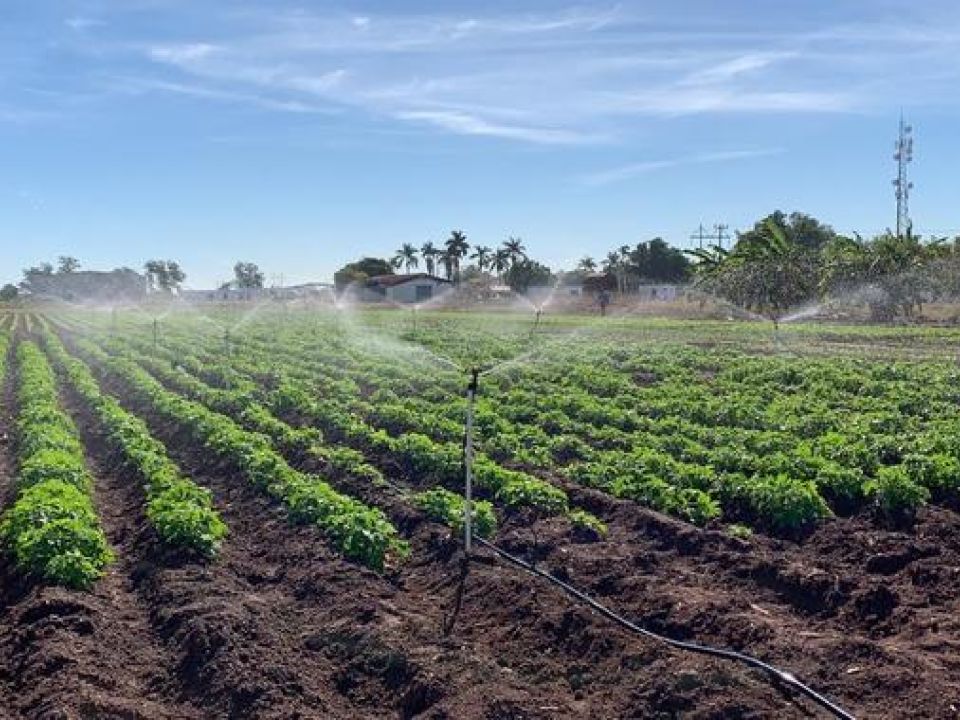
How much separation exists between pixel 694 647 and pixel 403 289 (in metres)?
88.4

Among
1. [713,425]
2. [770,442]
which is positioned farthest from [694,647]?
[713,425]

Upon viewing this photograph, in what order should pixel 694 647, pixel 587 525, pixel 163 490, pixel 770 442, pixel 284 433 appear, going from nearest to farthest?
1. pixel 694 647
2. pixel 587 525
3. pixel 163 490
4. pixel 770 442
5. pixel 284 433

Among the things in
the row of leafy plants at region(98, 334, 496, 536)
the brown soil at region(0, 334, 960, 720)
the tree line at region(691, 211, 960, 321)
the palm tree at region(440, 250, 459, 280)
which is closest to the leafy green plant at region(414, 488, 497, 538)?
the row of leafy plants at region(98, 334, 496, 536)

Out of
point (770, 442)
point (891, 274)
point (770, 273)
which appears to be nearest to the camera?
point (770, 442)

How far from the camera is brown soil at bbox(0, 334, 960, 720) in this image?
20.7 feet

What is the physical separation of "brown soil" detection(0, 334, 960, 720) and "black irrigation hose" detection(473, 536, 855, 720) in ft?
→ 0.25

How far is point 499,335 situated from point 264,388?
751 inches

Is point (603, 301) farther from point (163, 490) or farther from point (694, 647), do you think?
point (694, 647)

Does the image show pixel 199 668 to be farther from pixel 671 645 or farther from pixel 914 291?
pixel 914 291

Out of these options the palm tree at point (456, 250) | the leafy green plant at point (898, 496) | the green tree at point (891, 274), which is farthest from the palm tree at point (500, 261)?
the leafy green plant at point (898, 496)

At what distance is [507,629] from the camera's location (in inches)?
302

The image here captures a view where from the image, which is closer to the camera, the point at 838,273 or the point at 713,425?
the point at 713,425

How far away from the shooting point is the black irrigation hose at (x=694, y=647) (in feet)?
19.5

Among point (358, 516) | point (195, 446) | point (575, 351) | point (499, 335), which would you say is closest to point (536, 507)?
point (358, 516)
